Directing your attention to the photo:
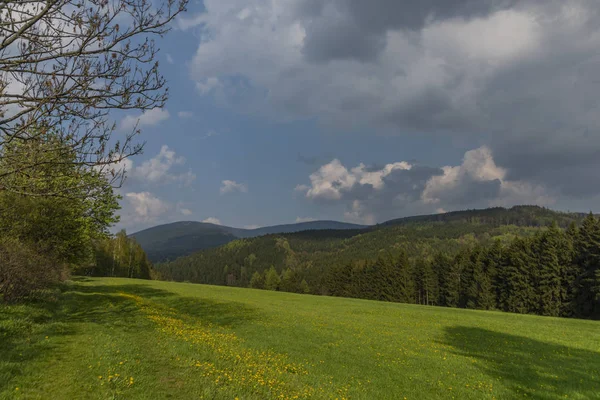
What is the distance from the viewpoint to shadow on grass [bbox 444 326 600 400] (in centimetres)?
1270

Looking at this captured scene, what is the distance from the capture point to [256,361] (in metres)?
13.4

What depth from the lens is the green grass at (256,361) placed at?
935cm

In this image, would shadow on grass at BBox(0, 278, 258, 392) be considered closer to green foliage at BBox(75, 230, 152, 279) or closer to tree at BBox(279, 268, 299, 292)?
green foliage at BBox(75, 230, 152, 279)

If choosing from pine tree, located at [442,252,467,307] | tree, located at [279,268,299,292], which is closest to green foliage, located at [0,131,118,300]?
pine tree, located at [442,252,467,307]

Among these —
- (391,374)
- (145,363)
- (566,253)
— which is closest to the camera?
(145,363)

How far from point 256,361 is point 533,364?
48.5 ft

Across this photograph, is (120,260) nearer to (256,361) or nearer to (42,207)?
(42,207)

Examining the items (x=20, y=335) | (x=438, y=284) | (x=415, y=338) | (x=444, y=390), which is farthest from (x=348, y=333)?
(x=438, y=284)

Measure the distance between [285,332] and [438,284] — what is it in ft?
281

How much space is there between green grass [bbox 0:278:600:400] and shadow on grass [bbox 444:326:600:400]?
0.06 meters

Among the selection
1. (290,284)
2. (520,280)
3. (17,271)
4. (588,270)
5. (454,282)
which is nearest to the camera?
(17,271)

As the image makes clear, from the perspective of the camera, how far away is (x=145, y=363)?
11039 mm

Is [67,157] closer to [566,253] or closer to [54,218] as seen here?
[54,218]

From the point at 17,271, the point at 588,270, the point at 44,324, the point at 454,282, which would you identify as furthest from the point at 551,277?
the point at 17,271
